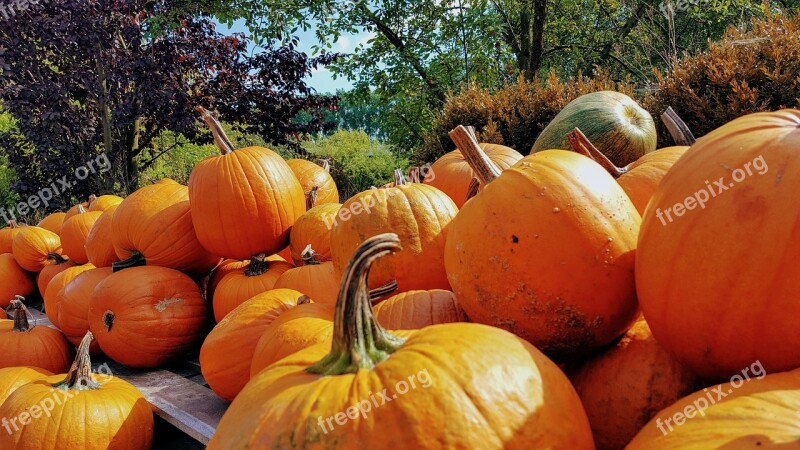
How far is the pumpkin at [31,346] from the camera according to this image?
2998mm

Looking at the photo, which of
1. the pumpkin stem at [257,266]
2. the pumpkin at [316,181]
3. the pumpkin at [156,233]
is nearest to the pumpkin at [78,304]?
the pumpkin at [156,233]

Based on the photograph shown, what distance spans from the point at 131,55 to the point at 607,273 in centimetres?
807

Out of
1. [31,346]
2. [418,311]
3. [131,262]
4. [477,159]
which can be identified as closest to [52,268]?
[31,346]

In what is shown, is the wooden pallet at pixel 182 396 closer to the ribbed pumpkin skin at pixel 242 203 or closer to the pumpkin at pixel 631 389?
the ribbed pumpkin skin at pixel 242 203

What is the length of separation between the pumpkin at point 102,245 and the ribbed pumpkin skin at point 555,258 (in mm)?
2772

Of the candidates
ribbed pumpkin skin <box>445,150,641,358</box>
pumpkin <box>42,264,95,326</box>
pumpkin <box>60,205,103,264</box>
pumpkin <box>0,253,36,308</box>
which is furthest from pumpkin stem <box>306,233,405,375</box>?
pumpkin <box>0,253,36,308</box>

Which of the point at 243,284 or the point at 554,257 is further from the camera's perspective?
the point at 243,284

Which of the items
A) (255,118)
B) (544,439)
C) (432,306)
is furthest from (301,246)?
(255,118)

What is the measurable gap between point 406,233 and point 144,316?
1.55 metres

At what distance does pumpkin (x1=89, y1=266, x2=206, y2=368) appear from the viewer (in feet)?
8.81

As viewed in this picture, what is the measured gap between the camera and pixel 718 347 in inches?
39.1

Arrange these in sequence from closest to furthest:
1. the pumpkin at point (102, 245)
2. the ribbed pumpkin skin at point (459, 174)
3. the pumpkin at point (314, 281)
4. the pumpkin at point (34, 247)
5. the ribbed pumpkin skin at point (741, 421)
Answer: the ribbed pumpkin skin at point (741, 421) < the pumpkin at point (314, 281) < the ribbed pumpkin skin at point (459, 174) < the pumpkin at point (102, 245) < the pumpkin at point (34, 247)

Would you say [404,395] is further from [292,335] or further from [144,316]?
[144,316]

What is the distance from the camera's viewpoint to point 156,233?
2.92 metres
